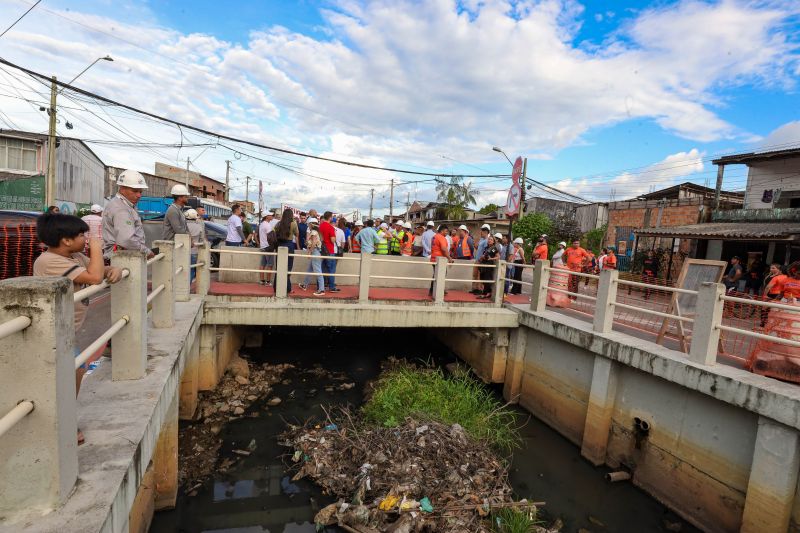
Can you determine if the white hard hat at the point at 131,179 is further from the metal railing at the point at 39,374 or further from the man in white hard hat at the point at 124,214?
the metal railing at the point at 39,374

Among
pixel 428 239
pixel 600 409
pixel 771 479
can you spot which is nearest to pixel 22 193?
pixel 428 239

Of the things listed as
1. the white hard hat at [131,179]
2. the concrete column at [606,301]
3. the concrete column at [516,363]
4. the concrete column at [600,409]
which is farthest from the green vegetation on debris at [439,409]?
the white hard hat at [131,179]

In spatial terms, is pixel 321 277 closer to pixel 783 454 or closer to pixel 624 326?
pixel 624 326

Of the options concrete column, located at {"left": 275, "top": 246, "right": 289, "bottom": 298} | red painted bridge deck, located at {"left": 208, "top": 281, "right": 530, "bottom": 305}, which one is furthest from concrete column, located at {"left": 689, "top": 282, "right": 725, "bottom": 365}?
concrete column, located at {"left": 275, "top": 246, "right": 289, "bottom": 298}

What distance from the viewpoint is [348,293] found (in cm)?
935

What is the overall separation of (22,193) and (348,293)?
59.4ft

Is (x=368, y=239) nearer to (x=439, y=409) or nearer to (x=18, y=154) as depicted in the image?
(x=439, y=409)

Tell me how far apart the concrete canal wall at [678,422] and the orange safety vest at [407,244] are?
5.52 metres

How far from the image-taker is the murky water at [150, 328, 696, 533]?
17.6 ft

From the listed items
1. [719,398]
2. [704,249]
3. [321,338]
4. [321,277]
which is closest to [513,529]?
[719,398]

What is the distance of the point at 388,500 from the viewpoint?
510 cm

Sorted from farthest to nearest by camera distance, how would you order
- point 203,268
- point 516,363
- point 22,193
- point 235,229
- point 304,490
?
1. point 22,193
2. point 235,229
3. point 516,363
4. point 203,268
5. point 304,490

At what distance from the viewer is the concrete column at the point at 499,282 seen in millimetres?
9312

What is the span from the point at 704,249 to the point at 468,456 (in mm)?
15054
